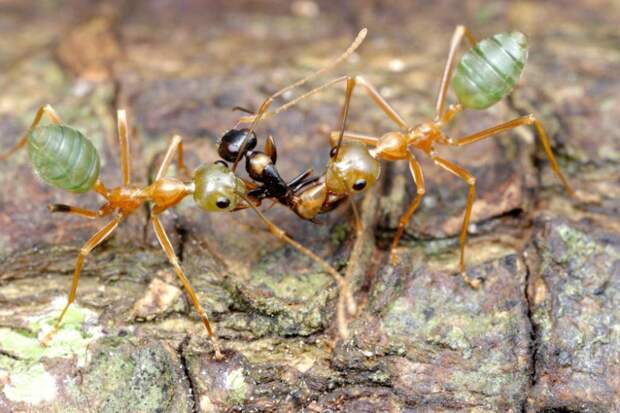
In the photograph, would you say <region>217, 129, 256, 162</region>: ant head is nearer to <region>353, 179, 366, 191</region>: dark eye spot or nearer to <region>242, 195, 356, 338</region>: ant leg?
<region>242, 195, 356, 338</region>: ant leg

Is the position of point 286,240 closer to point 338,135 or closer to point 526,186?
point 338,135

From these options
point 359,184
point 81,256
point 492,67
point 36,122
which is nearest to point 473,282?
point 359,184

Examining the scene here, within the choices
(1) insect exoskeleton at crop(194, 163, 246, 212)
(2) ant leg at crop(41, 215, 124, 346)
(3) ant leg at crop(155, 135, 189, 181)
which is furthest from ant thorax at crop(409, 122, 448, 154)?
(2) ant leg at crop(41, 215, 124, 346)

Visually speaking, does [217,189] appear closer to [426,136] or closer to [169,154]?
[169,154]

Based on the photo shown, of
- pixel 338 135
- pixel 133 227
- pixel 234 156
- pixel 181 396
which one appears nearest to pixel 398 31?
pixel 338 135

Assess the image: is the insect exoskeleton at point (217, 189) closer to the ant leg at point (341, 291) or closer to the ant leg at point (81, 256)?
the ant leg at point (341, 291)

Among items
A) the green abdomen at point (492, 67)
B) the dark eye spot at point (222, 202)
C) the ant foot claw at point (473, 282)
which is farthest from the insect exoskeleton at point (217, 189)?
the green abdomen at point (492, 67)
